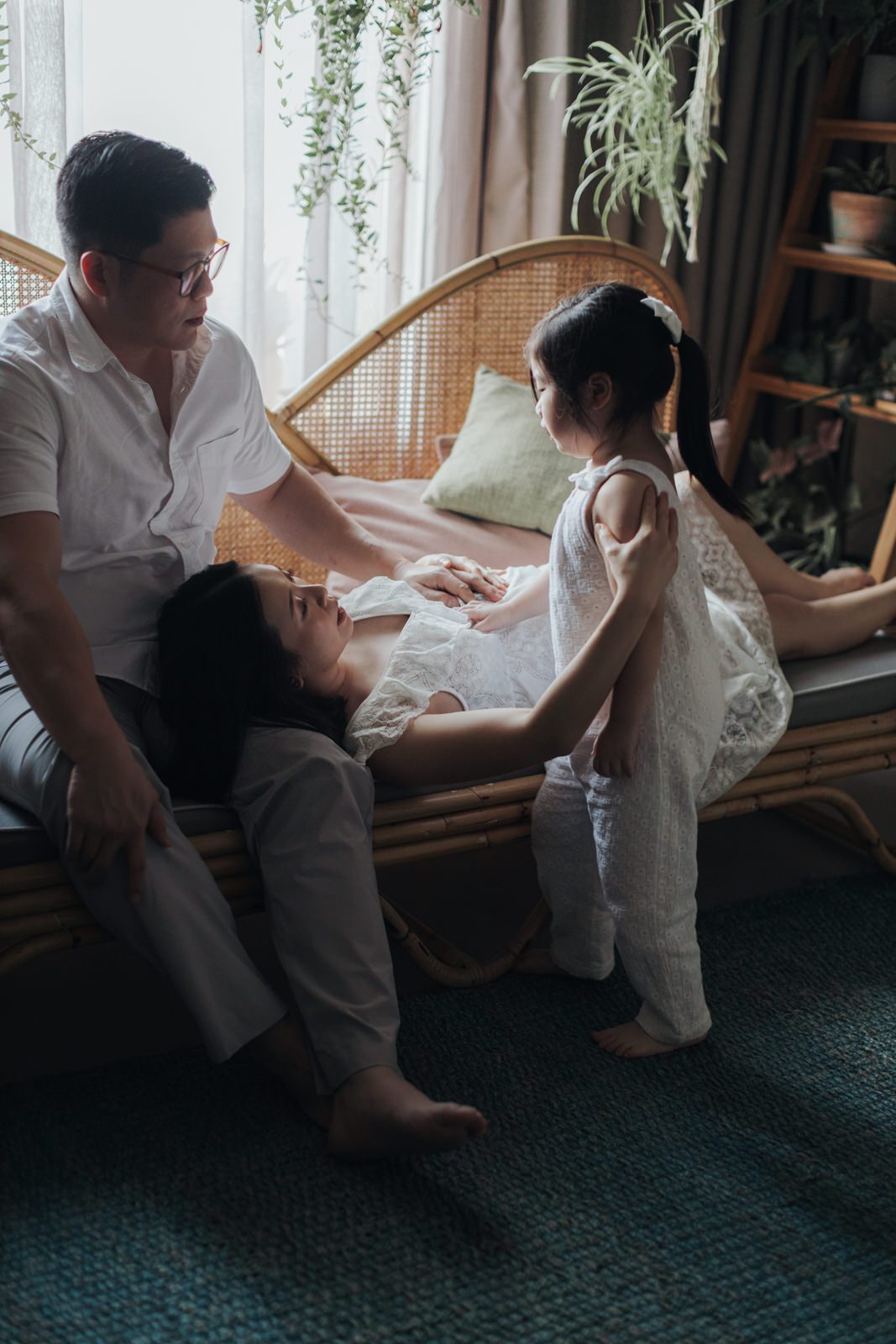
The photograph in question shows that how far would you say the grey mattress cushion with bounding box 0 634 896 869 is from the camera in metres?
1.57

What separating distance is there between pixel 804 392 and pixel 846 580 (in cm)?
118

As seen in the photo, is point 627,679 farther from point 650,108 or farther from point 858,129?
point 858,129

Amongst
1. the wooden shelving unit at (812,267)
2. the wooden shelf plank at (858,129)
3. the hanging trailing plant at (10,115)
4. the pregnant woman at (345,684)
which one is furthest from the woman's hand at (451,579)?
the wooden shelf plank at (858,129)

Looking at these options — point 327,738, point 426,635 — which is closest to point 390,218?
point 426,635

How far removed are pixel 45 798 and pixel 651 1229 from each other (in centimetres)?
87

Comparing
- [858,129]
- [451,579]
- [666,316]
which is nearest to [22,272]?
[451,579]

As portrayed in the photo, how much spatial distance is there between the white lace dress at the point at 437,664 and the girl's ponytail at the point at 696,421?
1.10 feet

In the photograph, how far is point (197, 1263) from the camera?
1371mm

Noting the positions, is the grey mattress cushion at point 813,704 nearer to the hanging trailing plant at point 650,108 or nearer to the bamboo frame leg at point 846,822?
the bamboo frame leg at point 846,822

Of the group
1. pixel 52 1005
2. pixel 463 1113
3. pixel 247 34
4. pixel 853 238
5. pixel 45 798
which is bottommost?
pixel 52 1005

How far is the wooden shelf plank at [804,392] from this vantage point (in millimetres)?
3217

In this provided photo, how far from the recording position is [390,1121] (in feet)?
4.76

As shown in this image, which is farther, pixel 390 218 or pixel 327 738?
pixel 390 218

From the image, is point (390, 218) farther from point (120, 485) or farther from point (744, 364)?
point (120, 485)
